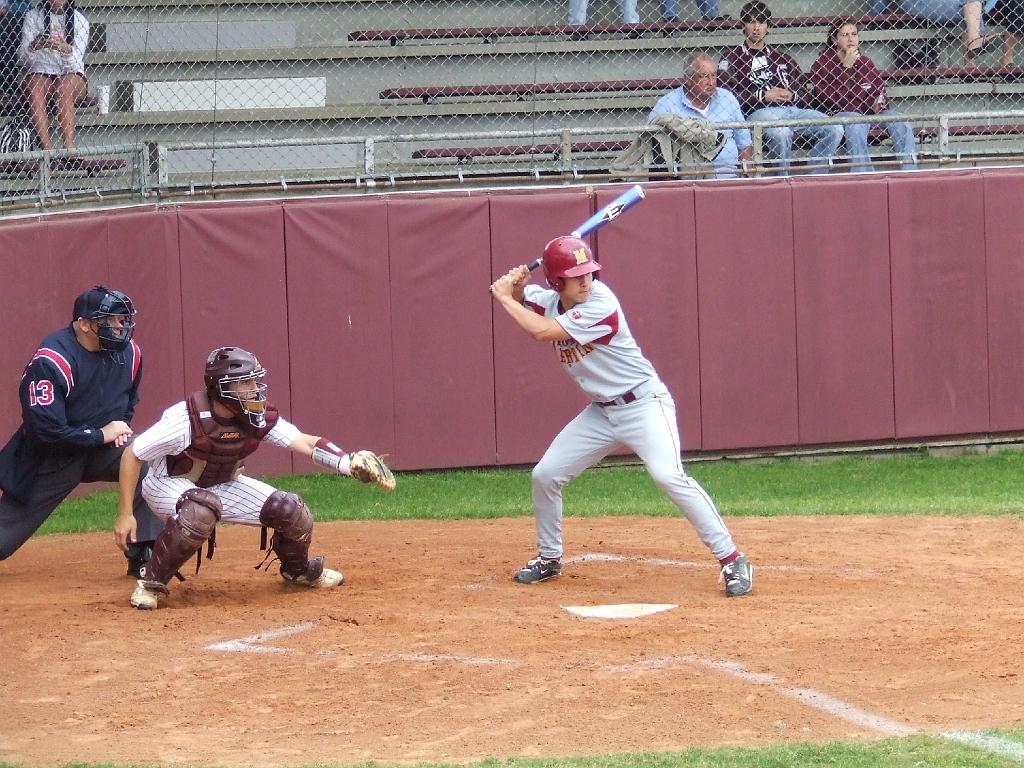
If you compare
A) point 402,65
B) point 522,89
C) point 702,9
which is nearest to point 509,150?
point 522,89

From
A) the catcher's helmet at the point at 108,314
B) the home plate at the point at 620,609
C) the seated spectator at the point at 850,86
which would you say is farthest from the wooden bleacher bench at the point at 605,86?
the home plate at the point at 620,609

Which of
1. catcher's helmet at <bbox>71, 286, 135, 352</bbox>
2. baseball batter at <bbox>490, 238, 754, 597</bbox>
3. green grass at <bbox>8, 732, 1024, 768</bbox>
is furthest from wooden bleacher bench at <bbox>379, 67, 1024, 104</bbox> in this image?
green grass at <bbox>8, 732, 1024, 768</bbox>

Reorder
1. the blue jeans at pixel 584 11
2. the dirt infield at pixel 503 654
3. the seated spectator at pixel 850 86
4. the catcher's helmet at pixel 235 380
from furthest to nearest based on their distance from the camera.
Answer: the blue jeans at pixel 584 11, the seated spectator at pixel 850 86, the catcher's helmet at pixel 235 380, the dirt infield at pixel 503 654

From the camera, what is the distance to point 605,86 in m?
12.4

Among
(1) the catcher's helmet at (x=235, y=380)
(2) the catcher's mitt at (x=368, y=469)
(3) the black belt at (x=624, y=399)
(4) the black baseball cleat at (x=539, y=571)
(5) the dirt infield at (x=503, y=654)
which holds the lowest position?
(5) the dirt infield at (x=503, y=654)

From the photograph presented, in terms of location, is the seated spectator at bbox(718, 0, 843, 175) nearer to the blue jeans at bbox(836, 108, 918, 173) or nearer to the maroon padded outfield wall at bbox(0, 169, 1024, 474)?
the blue jeans at bbox(836, 108, 918, 173)

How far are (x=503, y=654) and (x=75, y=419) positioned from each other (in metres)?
2.91

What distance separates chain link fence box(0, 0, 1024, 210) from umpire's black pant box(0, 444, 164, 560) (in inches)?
151

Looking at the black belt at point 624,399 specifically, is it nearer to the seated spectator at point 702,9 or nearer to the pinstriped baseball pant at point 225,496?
the pinstriped baseball pant at point 225,496

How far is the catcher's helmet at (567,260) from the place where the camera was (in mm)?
6738

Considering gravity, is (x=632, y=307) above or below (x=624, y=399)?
above

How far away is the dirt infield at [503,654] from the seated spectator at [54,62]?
166 inches

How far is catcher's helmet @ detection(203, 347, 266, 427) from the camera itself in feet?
21.4

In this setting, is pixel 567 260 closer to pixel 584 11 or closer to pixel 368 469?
pixel 368 469
